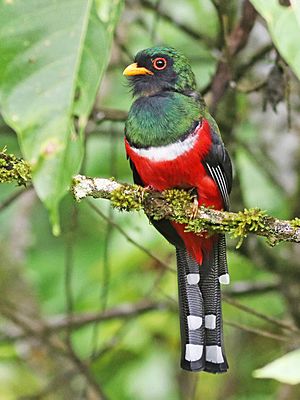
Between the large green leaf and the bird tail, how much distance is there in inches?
82.1

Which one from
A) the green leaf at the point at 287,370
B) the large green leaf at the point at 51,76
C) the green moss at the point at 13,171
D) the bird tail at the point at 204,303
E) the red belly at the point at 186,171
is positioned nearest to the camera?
the large green leaf at the point at 51,76

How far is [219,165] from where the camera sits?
3.62m

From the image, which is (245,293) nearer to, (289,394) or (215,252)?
(289,394)

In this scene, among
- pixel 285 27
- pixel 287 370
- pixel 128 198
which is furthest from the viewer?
pixel 128 198

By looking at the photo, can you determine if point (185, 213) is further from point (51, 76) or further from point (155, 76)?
point (51, 76)

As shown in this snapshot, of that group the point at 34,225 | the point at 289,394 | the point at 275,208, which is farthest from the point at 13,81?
the point at 34,225

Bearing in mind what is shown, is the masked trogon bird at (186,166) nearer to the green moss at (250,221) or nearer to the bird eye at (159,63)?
the bird eye at (159,63)

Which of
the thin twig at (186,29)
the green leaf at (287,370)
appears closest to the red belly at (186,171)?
the thin twig at (186,29)

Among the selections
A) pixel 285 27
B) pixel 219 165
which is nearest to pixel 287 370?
pixel 285 27

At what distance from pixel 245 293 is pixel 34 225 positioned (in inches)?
86.0

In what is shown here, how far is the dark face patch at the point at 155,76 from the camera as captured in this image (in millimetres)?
3840

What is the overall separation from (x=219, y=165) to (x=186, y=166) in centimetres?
20

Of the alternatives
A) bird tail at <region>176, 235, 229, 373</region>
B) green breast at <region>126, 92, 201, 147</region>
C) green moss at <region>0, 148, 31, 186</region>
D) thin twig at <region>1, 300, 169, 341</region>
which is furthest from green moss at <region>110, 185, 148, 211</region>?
thin twig at <region>1, 300, 169, 341</region>

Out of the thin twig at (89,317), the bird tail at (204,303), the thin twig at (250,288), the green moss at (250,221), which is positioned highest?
the green moss at (250,221)
